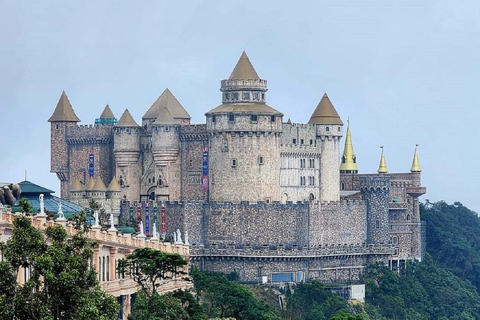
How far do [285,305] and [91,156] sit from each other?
25361 millimetres

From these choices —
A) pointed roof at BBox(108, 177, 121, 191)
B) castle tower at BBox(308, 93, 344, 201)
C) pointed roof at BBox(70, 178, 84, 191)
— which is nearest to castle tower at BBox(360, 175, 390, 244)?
castle tower at BBox(308, 93, 344, 201)

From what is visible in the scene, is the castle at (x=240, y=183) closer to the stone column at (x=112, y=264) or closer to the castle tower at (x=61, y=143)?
the castle tower at (x=61, y=143)

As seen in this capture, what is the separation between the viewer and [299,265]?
16788 cm

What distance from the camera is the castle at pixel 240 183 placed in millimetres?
165500

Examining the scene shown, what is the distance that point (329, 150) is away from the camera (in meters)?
175

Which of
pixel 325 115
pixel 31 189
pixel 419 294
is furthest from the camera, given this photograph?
pixel 325 115

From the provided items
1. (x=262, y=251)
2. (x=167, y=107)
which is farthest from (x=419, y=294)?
(x=167, y=107)

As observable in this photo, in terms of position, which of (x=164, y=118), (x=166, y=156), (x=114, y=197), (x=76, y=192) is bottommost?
(x=114, y=197)

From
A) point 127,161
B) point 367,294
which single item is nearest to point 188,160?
point 127,161

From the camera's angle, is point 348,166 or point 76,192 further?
point 348,166

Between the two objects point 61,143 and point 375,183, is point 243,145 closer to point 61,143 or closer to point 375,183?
point 375,183

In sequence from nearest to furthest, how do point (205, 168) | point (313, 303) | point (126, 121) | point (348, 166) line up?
1. point (313, 303)
2. point (205, 168)
3. point (126, 121)
4. point (348, 166)

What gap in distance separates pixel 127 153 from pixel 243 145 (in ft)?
41.0

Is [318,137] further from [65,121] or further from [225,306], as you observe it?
[225,306]
